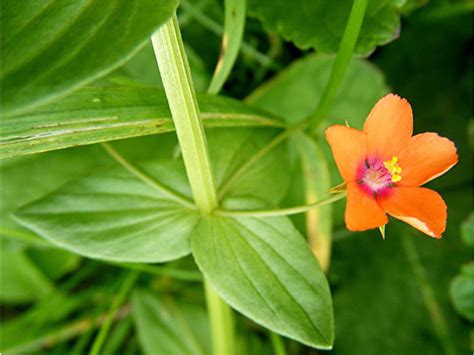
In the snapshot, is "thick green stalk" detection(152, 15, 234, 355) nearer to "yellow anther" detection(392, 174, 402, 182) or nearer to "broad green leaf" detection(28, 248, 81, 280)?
"yellow anther" detection(392, 174, 402, 182)

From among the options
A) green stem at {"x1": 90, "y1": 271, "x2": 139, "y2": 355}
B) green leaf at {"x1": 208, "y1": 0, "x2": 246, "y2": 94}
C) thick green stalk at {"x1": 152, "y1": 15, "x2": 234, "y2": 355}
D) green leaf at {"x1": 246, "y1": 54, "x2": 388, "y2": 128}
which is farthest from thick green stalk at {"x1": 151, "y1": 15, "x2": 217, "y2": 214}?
green leaf at {"x1": 246, "y1": 54, "x2": 388, "y2": 128}

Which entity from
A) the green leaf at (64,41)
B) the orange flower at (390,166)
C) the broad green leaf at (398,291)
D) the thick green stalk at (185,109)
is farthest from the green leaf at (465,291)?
the green leaf at (64,41)

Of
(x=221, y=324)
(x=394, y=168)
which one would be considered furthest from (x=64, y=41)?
(x=221, y=324)

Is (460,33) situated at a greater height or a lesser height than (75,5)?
greater

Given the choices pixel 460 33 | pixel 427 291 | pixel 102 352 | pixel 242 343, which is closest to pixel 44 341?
pixel 102 352

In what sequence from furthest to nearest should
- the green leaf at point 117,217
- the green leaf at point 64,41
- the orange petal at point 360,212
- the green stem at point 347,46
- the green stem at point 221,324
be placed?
the green stem at point 221,324
the green leaf at point 117,217
the green stem at point 347,46
the orange petal at point 360,212
the green leaf at point 64,41

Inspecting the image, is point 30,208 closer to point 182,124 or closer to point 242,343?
point 182,124

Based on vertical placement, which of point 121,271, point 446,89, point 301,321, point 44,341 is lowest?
point 301,321

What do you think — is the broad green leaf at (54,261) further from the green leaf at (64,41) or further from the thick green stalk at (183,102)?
the green leaf at (64,41)
